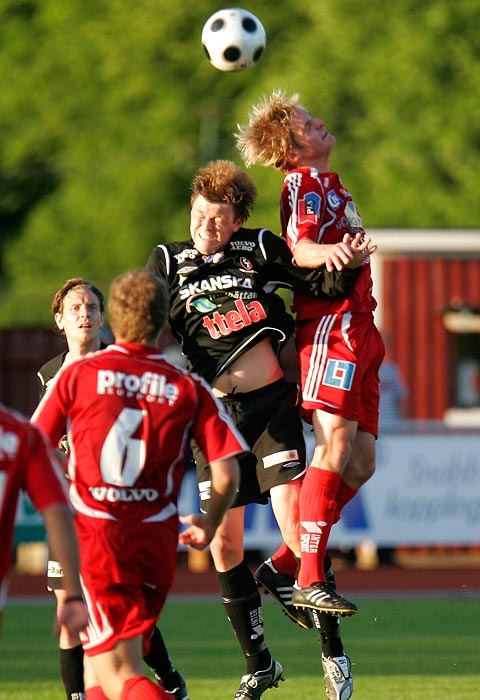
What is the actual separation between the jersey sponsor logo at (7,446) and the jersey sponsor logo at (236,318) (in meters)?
2.60

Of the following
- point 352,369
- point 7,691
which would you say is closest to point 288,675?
point 7,691

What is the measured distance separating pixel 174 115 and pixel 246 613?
27.8 m

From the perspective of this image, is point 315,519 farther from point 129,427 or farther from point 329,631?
point 129,427

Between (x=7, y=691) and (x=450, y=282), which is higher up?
(x=450, y=282)

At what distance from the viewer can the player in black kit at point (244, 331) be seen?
7379 mm

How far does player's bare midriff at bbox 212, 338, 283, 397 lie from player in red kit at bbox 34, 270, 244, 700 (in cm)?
183

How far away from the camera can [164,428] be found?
5.52 meters

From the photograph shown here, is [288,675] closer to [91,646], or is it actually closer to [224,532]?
[224,532]

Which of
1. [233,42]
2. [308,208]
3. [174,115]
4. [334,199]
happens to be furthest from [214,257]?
[174,115]

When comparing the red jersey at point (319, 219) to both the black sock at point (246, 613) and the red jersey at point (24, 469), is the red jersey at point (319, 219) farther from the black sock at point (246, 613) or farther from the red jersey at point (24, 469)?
the red jersey at point (24, 469)

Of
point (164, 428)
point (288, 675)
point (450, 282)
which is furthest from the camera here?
point (450, 282)

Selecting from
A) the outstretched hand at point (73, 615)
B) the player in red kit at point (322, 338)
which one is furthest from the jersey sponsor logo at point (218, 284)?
the outstretched hand at point (73, 615)

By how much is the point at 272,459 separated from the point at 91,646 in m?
2.11

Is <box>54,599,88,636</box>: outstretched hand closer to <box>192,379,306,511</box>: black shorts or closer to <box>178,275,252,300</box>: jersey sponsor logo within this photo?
<box>192,379,306,511</box>: black shorts
